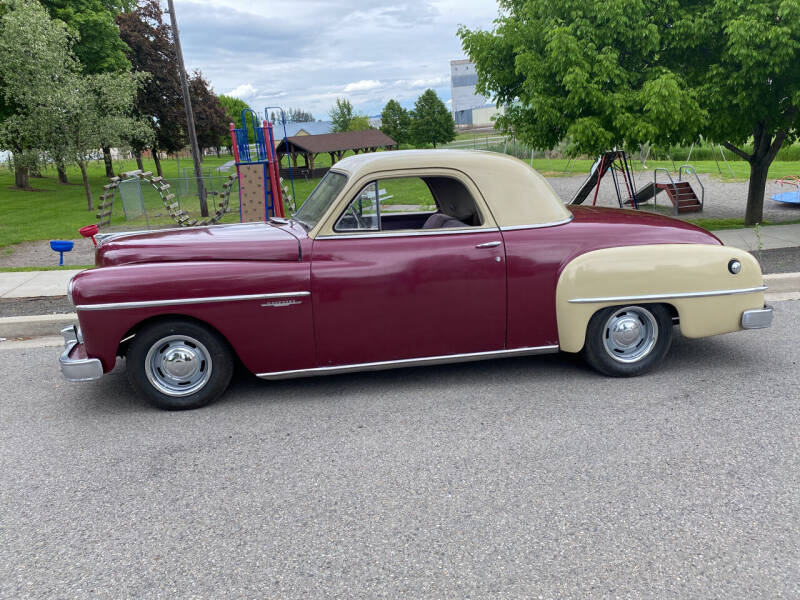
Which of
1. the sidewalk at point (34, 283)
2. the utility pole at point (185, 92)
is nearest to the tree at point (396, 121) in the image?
the utility pole at point (185, 92)

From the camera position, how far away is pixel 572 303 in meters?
4.70

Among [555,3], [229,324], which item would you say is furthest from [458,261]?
[555,3]

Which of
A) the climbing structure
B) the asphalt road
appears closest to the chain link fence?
the climbing structure

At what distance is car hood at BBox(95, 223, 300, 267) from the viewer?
15.0ft

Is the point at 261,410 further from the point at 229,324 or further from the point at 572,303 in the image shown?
the point at 572,303

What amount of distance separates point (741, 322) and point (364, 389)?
112 inches

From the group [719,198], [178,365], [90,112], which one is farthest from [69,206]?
[178,365]

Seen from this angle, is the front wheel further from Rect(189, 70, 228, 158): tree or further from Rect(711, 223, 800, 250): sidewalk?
Rect(189, 70, 228, 158): tree

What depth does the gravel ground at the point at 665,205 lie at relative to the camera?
13.2 metres

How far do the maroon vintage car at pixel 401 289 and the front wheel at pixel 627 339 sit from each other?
0.01 metres

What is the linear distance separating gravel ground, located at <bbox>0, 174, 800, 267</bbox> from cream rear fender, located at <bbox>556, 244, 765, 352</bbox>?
9715 mm

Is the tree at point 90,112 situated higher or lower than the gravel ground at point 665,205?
higher

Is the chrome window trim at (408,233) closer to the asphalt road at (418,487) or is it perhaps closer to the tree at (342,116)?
the asphalt road at (418,487)

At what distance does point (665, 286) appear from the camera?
4.74 metres
